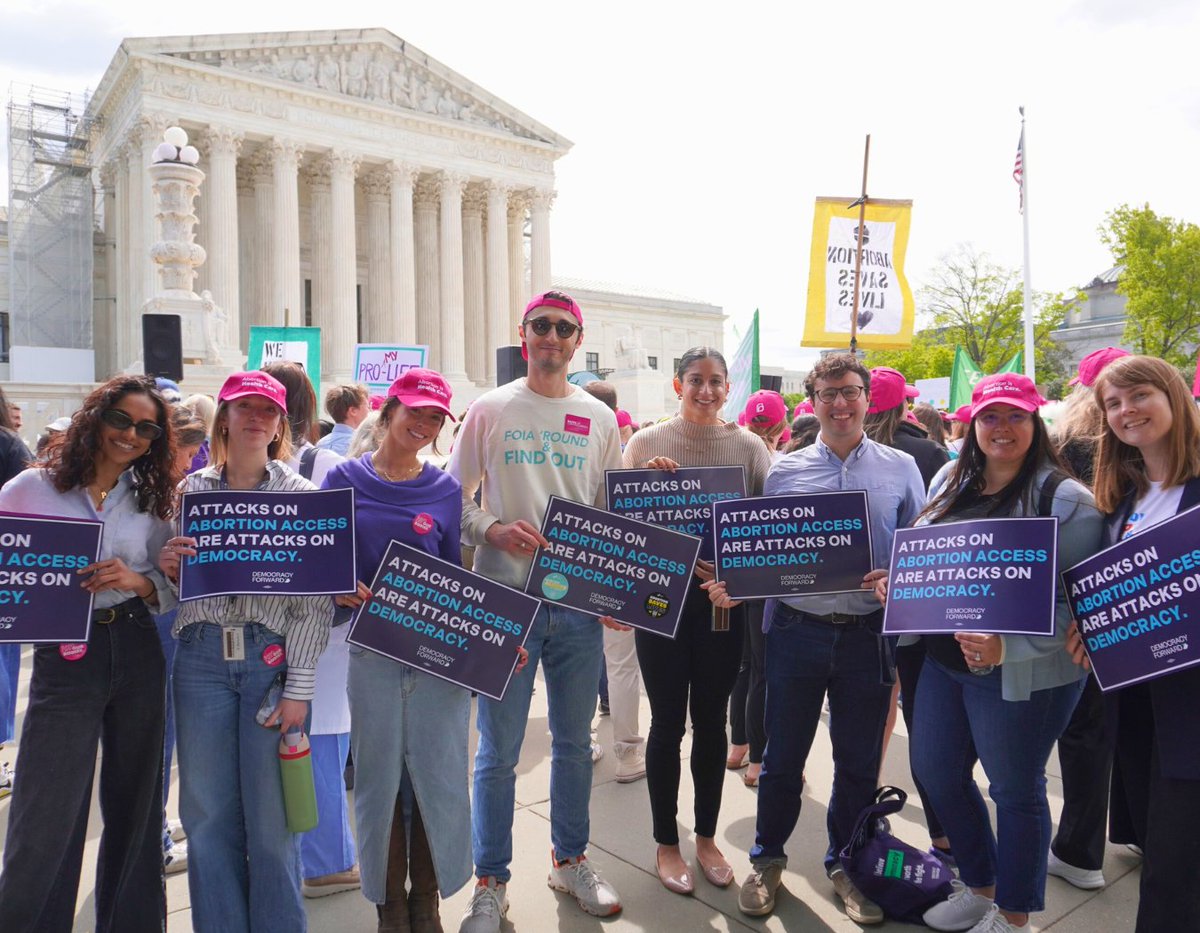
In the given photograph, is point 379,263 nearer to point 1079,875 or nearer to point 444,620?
point 444,620

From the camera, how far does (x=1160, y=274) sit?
30.5 metres

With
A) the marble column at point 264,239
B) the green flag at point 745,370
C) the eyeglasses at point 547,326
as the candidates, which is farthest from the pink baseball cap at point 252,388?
the marble column at point 264,239

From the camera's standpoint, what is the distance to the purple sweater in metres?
3.44

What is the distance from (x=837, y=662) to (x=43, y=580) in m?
3.08

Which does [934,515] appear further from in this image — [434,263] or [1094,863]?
[434,263]

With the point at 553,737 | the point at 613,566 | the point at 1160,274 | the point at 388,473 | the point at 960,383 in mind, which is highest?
the point at 1160,274

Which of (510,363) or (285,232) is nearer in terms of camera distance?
(510,363)

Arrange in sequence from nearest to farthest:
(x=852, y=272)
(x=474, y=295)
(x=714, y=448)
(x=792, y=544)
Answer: (x=792, y=544) → (x=714, y=448) → (x=852, y=272) → (x=474, y=295)

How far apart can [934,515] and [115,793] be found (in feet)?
10.7

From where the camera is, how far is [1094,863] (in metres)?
4.08

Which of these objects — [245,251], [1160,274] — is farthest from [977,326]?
[245,251]

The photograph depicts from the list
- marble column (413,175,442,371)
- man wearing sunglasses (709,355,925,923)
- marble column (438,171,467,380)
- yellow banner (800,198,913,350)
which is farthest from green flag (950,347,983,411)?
marble column (413,175,442,371)

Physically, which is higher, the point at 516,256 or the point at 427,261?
the point at 516,256

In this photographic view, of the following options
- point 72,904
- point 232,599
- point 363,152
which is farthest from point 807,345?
point 363,152
